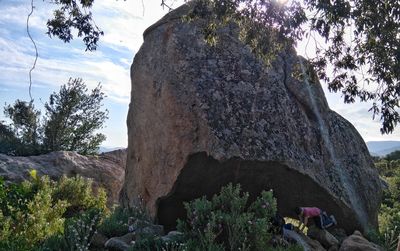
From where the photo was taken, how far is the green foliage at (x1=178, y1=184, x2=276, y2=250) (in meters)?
6.64

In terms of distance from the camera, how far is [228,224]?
6.85 m

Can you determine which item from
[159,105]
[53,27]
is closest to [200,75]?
[159,105]

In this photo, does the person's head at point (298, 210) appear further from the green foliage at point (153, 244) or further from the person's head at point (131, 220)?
the person's head at point (131, 220)

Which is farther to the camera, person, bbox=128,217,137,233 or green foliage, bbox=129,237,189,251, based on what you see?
person, bbox=128,217,137,233

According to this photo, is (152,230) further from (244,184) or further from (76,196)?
(76,196)

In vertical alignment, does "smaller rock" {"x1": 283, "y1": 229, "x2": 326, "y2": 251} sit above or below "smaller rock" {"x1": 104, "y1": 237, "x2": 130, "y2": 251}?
above

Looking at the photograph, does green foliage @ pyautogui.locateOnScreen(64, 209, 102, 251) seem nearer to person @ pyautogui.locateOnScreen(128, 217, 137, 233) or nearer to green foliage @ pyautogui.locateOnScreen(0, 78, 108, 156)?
person @ pyautogui.locateOnScreen(128, 217, 137, 233)

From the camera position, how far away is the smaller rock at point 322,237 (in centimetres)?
848

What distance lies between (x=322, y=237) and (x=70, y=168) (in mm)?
11173

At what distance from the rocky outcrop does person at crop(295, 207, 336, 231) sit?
9323 millimetres

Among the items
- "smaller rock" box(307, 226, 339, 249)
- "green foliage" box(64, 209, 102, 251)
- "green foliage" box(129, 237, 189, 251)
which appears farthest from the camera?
"smaller rock" box(307, 226, 339, 249)

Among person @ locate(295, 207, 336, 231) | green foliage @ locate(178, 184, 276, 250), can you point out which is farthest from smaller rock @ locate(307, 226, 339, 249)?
green foliage @ locate(178, 184, 276, 250)

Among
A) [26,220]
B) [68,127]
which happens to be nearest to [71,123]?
[68,127]

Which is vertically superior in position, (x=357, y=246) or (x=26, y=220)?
(x=357, y=246)
